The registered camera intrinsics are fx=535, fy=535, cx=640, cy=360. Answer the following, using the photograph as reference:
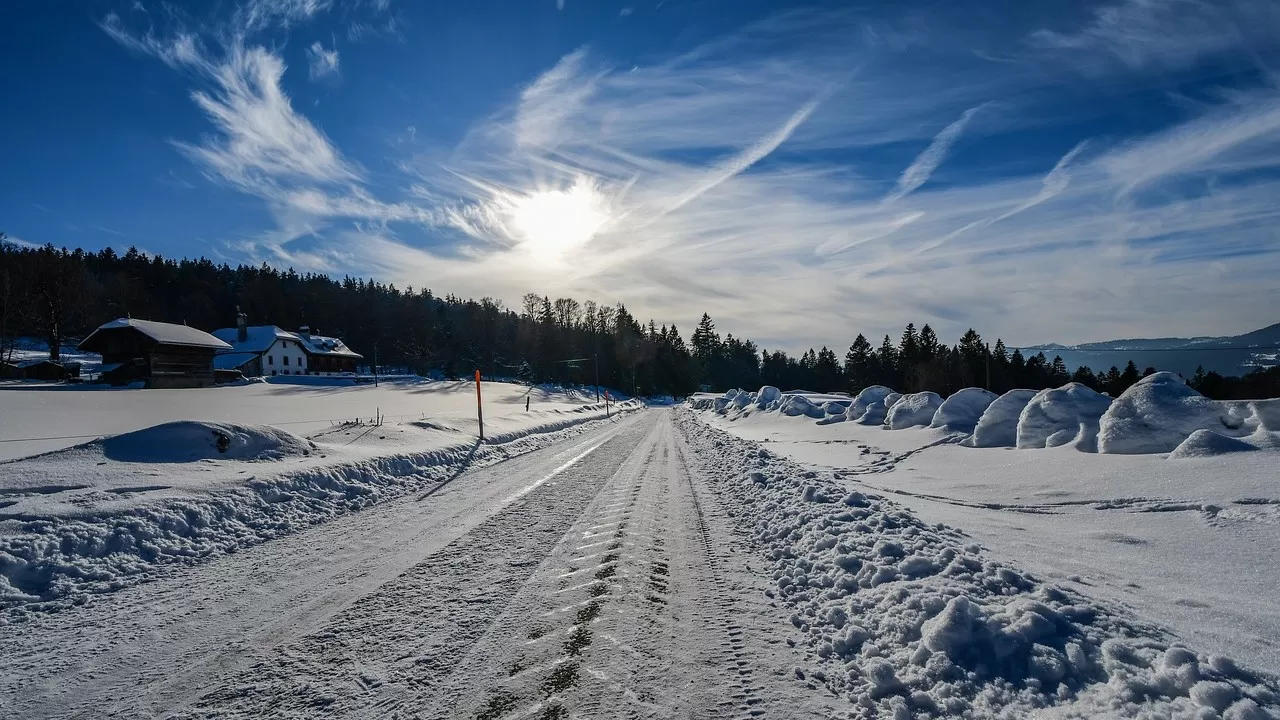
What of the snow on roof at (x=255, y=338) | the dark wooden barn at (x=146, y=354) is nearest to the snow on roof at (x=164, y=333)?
the dark wooden barn at (x=146, y=354)

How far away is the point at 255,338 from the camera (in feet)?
215

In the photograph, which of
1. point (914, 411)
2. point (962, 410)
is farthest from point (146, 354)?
point (962, 410)

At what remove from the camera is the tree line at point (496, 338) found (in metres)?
71.6

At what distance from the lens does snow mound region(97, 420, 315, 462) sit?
10.9m

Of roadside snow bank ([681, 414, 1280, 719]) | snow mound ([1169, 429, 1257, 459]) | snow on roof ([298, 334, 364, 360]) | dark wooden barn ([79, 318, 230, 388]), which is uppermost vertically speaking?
snow on roof ([298, 334, 364, 360])

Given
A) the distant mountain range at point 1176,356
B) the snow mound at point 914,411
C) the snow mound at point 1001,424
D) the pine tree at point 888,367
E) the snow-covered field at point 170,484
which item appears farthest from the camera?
the pine tree at point 888,367

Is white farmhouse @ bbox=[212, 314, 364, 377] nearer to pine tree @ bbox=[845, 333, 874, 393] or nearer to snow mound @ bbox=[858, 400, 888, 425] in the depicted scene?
snow mound @ bbox=[858, 400, 888, 425]

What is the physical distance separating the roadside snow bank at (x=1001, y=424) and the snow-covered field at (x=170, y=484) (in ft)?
42.7

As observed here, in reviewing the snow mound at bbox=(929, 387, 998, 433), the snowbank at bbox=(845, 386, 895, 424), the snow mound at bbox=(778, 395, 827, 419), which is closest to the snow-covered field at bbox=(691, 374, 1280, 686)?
the snow mound at bbox=(929, 387, 998, 433)

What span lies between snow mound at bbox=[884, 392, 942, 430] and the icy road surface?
42.0 feet

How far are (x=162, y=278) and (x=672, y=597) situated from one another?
121553 millimetres

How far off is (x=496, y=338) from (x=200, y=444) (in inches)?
2959

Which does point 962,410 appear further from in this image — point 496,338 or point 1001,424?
point 496,338

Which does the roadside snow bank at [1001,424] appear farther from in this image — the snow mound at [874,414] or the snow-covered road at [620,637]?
the snow-covered road at [620,637]
